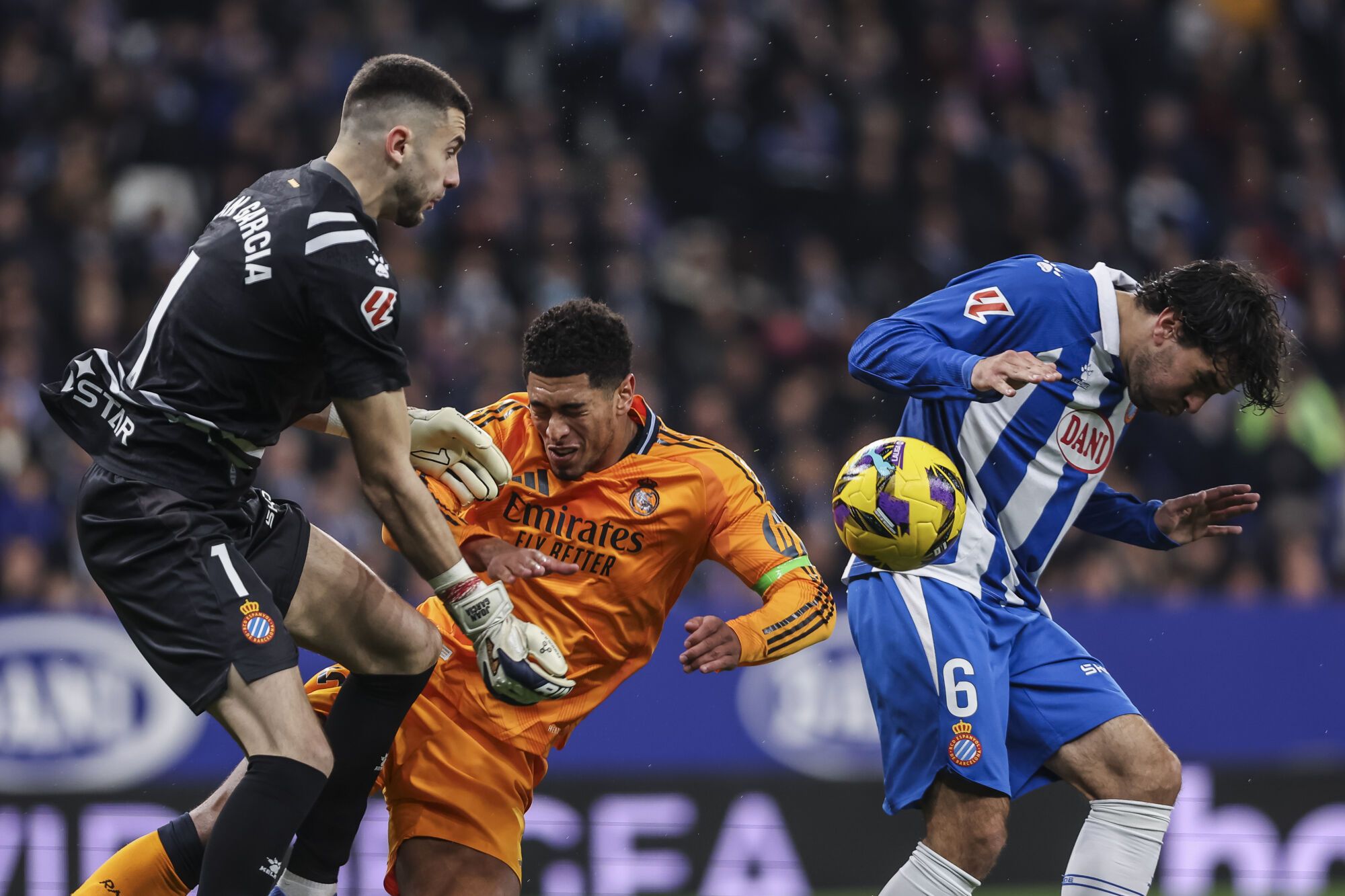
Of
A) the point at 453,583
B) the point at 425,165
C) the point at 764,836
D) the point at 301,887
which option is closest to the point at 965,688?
the point at 453,583

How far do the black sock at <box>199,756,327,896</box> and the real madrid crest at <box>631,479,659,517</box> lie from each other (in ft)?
4.89

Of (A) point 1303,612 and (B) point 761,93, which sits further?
(B) point 761,93

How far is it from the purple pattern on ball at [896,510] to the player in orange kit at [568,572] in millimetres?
437

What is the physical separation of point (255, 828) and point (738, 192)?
952 centimetres

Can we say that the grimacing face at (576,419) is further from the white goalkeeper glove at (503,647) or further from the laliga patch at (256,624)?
the laliga patch at (256,624)

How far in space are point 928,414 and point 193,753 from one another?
4.95 meters

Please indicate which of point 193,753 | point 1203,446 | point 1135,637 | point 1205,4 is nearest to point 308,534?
point 193,753

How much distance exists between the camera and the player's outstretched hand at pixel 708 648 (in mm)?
4668

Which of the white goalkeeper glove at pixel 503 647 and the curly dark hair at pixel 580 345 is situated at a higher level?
the curly dark hair at pixel 580 345

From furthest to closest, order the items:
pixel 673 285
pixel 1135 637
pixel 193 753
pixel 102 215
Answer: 1. pixel 673 285
2. pixel 102 215
3. pixel 1135 637
4. pixel 193 753

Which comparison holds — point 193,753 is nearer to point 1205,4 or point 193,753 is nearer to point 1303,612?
point 1303,612

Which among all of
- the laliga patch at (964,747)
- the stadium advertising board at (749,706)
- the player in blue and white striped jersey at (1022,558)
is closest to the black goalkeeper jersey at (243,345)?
the player in blue and white striped jersey at (1022,558)

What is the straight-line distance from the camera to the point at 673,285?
12.4 m

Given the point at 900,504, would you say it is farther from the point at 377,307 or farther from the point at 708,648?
the point at 377,307
